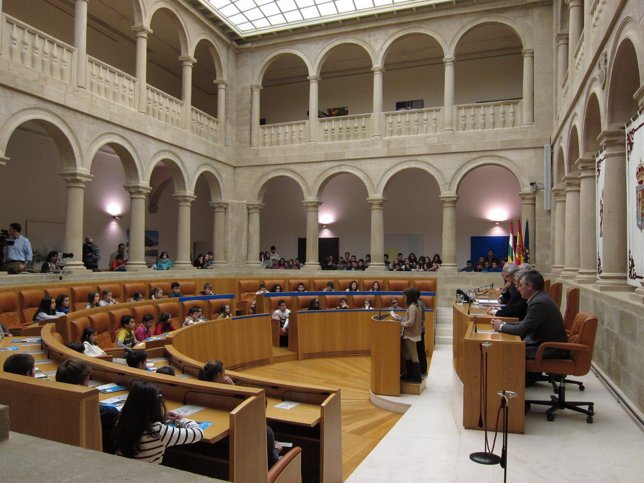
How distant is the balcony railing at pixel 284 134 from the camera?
1664 centimetres

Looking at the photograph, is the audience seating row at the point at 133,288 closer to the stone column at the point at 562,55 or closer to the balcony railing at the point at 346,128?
the balcony railing at the point at 346,128

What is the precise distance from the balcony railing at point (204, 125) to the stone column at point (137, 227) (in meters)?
3.04

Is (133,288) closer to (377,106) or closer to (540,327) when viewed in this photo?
(377,106)

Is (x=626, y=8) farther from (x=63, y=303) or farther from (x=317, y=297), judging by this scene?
(x=63, y=303)

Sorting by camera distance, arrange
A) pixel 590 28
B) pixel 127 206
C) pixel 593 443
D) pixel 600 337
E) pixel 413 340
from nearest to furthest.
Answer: pixel 593 443 → pixel 600 337 → pixel 413 340 → pixel 590 28 → pixel 127 206

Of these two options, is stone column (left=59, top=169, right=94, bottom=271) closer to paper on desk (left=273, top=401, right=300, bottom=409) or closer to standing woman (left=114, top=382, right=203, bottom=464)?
paper on desk (left=273, top=401, right=300, bottom=409)

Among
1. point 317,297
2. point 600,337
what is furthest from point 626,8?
point 317,297

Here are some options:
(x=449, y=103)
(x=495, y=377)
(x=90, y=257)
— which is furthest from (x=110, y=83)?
(x=495, y=377)

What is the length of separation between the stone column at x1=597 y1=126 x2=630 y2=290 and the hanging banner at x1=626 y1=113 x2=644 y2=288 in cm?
47

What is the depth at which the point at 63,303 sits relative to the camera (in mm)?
8664

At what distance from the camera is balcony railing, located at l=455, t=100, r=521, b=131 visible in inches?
562

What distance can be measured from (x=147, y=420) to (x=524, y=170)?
13396mm

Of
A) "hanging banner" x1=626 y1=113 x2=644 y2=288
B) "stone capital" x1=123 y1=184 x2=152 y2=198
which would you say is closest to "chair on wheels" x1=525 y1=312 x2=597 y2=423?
"hanging banner" x1=626 y1=113 x2=644 y2=288

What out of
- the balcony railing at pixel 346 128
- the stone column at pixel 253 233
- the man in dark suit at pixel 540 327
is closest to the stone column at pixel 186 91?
the stone column at pixel 253 233
